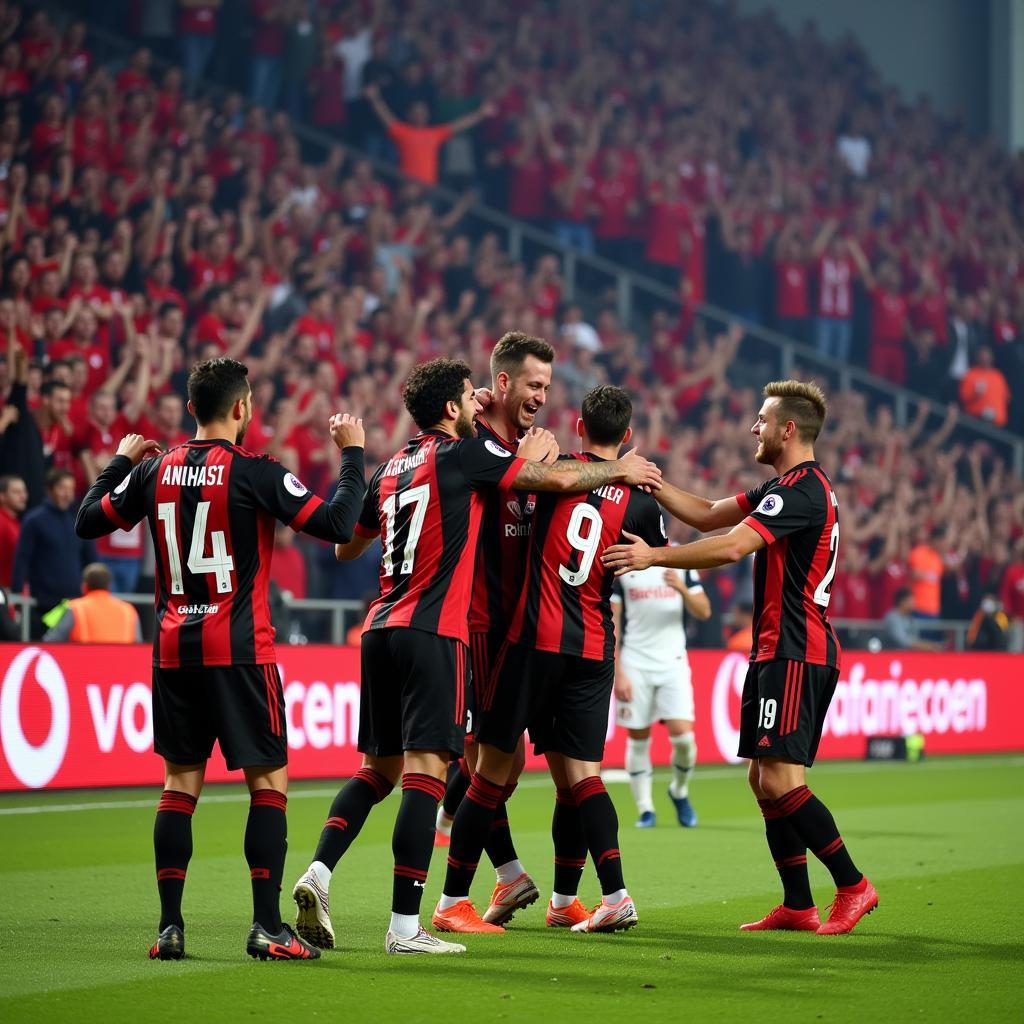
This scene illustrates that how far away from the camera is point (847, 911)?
704cm

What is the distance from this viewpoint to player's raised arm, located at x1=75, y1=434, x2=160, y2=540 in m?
6.48

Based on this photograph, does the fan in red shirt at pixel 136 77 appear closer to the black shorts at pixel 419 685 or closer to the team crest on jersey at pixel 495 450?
the team crest on jersey at pixel 495 450

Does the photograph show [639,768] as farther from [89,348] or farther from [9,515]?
[89,348]

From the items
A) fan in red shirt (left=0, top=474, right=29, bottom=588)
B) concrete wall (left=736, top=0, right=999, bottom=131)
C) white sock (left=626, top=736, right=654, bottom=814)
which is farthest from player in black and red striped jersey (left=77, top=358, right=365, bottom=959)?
concrete wall (left=736, top=0, right=999, bottom=131)

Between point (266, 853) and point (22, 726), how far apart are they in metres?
Answer: 6.63

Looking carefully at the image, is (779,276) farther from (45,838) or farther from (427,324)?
(45,838)

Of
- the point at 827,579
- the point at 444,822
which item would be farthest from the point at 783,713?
the point at 444,822

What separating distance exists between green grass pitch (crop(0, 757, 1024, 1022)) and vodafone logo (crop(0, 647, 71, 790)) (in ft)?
1.45

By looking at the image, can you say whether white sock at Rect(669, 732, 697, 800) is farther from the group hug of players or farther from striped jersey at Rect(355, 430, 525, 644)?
striped jersey at Rect(355, 430, 525, 644)

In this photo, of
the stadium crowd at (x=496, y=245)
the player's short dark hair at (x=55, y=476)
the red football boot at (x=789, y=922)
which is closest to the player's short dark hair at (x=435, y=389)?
the red football boot at (x=789, y=922)

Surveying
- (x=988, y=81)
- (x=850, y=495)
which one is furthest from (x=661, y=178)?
(x=988, y=81)

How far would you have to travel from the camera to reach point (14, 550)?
43.9 ft

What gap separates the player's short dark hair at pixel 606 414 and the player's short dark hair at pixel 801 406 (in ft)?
2.12

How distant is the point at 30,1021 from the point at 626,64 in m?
24.5
